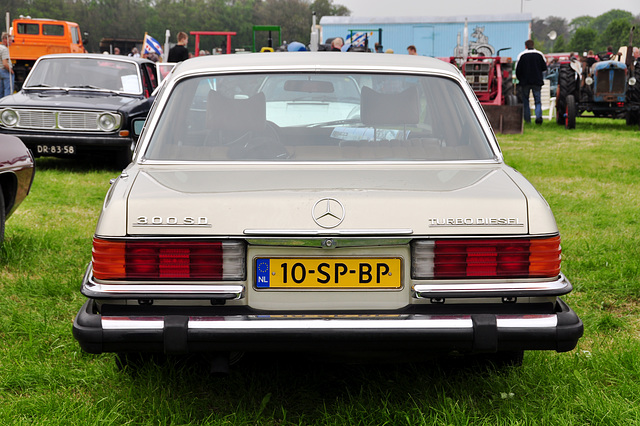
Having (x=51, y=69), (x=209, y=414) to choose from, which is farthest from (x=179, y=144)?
(x=51, y=69)

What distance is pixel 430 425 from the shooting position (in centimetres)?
296

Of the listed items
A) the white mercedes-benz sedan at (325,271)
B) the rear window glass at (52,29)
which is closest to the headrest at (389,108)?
the white mercedes-benz sedan at (325,271)

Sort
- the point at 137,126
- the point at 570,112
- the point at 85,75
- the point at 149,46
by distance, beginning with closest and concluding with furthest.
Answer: the point at 137,126, the point at 85,75, the point at 570,112, the point at 149,46

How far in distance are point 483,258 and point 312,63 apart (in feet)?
4.58

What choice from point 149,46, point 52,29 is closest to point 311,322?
point 149,46

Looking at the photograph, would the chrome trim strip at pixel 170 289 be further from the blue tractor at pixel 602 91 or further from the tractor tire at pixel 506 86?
the tractor tire at pixel 506 86

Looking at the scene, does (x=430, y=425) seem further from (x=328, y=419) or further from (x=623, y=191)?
(x=623, y=191)

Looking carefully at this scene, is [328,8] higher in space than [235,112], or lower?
higher

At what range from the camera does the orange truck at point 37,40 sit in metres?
30.4

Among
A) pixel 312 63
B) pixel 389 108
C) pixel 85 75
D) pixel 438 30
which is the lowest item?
pixel 389 108

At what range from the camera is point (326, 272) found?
2.66 m

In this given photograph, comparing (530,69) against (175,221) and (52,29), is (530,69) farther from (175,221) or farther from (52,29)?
(52,29)

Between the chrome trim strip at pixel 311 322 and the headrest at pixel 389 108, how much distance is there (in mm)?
1179

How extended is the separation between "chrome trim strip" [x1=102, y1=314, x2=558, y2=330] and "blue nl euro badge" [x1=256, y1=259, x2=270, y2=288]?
110mm
